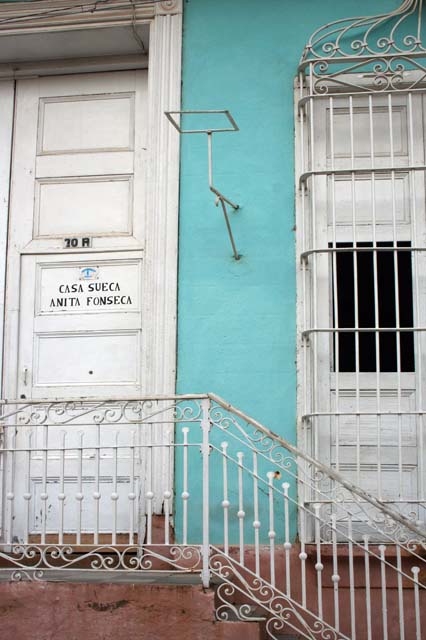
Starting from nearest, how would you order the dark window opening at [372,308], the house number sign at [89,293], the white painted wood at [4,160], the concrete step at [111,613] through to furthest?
the concrete step at [111,613] → the dark window opening at [372,308] → the house number sign at [89,293] → the white painted wood at [4,160]

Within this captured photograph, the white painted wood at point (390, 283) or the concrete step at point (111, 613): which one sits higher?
the white painted wood at point (390, 283)

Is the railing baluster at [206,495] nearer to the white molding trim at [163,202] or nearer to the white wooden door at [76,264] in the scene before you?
the white molding trim at [163,202]

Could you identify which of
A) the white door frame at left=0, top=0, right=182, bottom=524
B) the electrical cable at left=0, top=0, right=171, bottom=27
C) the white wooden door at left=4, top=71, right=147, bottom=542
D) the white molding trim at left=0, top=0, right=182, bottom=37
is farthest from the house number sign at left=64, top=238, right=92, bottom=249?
the electrical cable at left=0, top=0, right=171, bottom=27

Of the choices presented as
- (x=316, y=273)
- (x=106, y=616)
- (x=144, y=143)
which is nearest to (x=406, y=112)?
(x=316, y=273)

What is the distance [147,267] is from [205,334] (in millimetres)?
624

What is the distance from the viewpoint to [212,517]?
5.73 meters

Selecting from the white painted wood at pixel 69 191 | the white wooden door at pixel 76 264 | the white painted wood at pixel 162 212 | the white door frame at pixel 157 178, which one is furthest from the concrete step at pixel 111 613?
the white painted wood at pixel 69 191

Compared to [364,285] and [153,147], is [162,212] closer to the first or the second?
[153,147]

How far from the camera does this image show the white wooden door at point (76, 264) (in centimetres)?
628

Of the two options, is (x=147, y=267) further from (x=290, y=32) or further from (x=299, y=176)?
(x=290, y=32)

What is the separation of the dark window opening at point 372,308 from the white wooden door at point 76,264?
1.34 metres

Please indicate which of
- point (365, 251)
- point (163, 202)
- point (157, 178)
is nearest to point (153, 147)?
point (157, 178)

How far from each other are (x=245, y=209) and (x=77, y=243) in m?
1.24

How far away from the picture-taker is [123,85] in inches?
267
